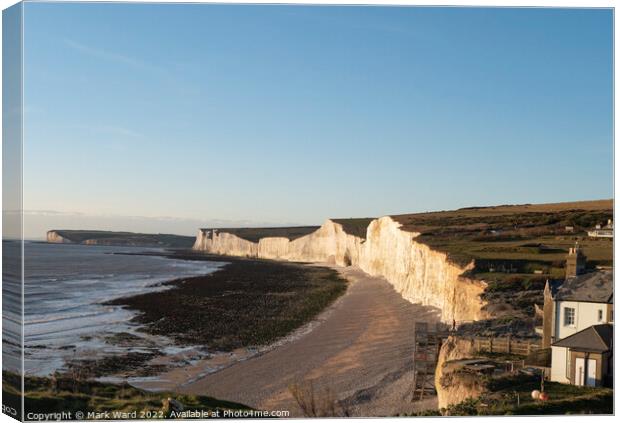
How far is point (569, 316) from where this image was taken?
1333cm

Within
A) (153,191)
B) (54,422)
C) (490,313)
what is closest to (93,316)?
(153,191)

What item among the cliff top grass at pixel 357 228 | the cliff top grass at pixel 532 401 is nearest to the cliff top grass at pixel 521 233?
the cliff top grass at pixel 532 401

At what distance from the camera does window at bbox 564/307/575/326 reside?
1327 cm

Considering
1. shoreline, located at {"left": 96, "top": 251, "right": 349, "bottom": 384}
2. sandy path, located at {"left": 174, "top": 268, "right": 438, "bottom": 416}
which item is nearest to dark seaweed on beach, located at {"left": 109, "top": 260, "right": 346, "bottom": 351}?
shoreline, located at {"left": 96, "top": 251, "right": 349, "bottom": 384}

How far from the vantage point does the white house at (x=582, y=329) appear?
12.6m

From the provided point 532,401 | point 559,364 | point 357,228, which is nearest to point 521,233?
point 559,364

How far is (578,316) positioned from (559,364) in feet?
3.46

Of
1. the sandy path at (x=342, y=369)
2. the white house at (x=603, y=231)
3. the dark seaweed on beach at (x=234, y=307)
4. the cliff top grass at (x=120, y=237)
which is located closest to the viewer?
the white house at (x=603, y=231)

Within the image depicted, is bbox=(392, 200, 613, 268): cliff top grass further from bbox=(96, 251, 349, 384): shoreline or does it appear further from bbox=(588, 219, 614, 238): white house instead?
bbox=(96, 251, 349, 384): shoreline

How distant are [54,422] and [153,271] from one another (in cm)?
2911

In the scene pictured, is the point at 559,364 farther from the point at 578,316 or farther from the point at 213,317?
the point at 213,317

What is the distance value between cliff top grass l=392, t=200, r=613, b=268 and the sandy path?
9.86ft

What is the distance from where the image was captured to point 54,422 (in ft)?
39.5

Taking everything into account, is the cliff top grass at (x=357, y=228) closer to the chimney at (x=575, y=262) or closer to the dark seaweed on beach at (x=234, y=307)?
the dark seaweed on beach at (x=234, y=307)
